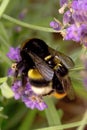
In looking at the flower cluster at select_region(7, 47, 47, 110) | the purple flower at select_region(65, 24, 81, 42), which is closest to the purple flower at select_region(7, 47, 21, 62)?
the flower cluster at select_region(7, 47, 47, 110)

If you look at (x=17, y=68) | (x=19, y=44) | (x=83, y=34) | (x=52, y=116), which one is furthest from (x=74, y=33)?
(x=19, y=44)

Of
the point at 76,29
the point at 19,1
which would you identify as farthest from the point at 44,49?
the point at 19,1

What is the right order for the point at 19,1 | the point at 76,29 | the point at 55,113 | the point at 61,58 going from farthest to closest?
the point at 19,1 → the point at 55,113 → the point at 61,58 → the point at 76,29

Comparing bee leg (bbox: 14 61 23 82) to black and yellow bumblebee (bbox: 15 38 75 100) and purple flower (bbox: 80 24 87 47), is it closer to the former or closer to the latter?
black and yellow bumblebee (bbox: 15 38 75 100)

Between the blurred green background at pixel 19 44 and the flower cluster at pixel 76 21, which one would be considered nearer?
the flower cluster at pixel 76 21

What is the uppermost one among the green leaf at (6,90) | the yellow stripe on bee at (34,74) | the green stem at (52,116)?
the yellow stripe on bee at (34,74)

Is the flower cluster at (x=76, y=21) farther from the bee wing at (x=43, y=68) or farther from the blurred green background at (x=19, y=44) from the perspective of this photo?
the blurred green background at (x=19, y=44)

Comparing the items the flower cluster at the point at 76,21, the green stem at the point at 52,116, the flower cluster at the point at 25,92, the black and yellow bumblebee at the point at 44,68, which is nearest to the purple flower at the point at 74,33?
the flower cluster at the point at 76,21

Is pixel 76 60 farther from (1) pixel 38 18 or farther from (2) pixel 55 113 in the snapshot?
(1) pixel 38 18
